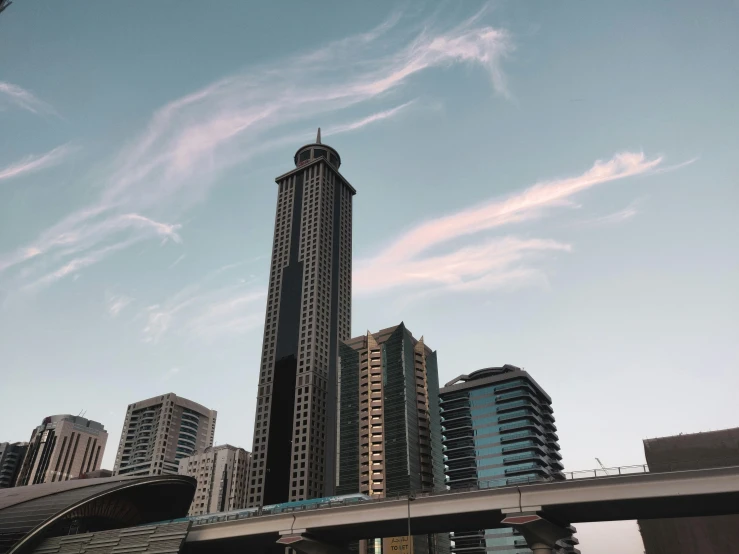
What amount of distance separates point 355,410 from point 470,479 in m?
42.1

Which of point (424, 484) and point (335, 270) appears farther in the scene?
point (335, 270)

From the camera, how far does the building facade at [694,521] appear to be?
58000mm

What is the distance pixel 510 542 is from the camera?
159 m

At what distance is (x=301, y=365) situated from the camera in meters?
172

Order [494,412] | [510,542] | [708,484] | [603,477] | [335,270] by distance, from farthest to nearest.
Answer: [335,270]
[494,412]
[510,542]
[603,477]
[708,484]

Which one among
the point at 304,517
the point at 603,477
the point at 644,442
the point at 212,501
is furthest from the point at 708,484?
the point at 212,501

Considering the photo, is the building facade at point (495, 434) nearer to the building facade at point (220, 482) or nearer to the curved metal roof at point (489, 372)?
the curved metal roof at point (489, 372)

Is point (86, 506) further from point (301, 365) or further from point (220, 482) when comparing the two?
point (220, 482)

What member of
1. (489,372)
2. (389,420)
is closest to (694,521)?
(389,420)

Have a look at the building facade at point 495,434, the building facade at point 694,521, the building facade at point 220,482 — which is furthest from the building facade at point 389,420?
the building facade at point 694,521

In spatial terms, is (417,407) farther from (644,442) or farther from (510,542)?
(644,442)

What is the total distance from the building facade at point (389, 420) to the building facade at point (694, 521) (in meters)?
93.5

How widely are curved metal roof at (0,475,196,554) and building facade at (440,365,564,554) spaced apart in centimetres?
10527

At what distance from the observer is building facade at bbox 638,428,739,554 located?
58.0m
